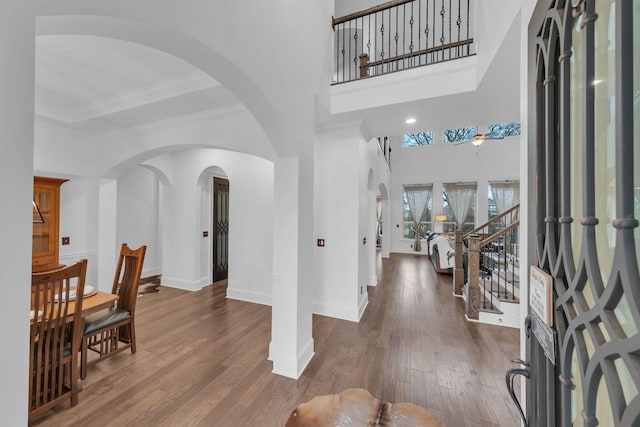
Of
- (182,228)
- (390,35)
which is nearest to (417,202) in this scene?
(390,35)

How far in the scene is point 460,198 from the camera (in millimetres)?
9227

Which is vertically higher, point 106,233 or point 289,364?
point 106,233

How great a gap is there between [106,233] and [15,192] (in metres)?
4.31

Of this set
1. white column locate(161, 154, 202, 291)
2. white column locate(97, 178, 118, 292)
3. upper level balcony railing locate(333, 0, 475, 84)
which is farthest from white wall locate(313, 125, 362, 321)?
white column locate(97, 178, 118, 292)

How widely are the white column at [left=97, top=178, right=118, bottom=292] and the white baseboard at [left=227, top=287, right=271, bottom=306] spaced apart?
1.97 meters

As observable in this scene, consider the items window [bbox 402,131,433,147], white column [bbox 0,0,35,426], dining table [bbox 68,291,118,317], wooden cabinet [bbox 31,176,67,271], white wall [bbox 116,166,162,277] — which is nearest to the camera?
white column [bbox 0,0,35,426]

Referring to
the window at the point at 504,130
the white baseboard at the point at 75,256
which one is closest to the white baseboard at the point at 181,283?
the white baseboard at the point at 75,256

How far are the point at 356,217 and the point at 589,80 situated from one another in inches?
116

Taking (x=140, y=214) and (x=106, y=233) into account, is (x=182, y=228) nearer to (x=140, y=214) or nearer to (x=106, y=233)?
(x=106, y=233)

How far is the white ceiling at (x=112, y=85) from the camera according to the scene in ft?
7.53

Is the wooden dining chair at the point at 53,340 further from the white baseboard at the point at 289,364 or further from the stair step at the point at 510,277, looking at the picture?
the stair step at the point at 510,277

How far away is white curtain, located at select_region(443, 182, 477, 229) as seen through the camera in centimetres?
909

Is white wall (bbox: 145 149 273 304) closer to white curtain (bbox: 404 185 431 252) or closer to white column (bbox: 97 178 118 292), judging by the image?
white column (bbox: 97 178 118 292)

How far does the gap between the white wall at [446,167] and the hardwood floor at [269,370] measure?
641 centimetres
